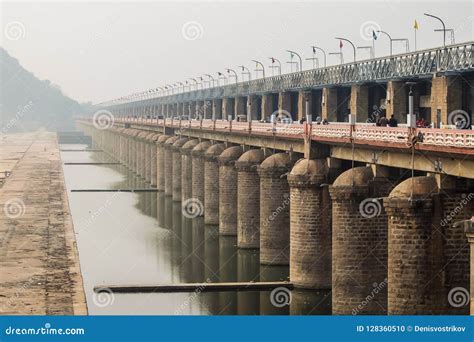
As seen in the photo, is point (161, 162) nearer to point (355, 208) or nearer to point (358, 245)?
point (355, 208)

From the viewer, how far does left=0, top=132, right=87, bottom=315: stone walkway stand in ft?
148

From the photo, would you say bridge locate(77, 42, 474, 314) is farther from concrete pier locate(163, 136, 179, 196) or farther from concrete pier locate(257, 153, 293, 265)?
concrete pier locate(163, 136, 179, 196)

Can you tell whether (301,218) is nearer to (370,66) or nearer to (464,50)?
(464,50)

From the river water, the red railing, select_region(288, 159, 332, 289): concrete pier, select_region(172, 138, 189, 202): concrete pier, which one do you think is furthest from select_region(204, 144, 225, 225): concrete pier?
Answer: select_region(288, 159, 332, 289): concrete pier

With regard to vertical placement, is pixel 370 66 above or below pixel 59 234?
above

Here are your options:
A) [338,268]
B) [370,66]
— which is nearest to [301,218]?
[338,268]

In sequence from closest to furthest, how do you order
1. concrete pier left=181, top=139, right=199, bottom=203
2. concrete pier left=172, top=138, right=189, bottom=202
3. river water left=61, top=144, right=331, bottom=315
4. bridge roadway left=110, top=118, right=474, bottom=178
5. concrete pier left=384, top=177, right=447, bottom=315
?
bridge roadway left=110, top=118, right=474, bottom=178
concrete pier left=384, top=177, right=447, bottom=315
river water left=61, top=144, right=331, bottom=315
concrete pier left=181, top=139, right=199, bottom=203
concrete pier left=172, top=138, right=189, bottom=202

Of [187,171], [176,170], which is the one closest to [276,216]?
[187,171]

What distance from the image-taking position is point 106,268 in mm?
59875

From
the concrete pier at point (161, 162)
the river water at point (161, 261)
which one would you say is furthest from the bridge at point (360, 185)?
the concrete pier at point (161, 162)

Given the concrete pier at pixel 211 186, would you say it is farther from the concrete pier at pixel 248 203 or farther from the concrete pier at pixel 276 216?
the concrete pier at pixel 276 216

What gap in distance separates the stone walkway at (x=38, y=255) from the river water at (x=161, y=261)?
1299mm

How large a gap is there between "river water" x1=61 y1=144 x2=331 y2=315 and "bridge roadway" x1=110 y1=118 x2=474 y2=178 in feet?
23.9

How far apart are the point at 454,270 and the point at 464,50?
70.7 feet
